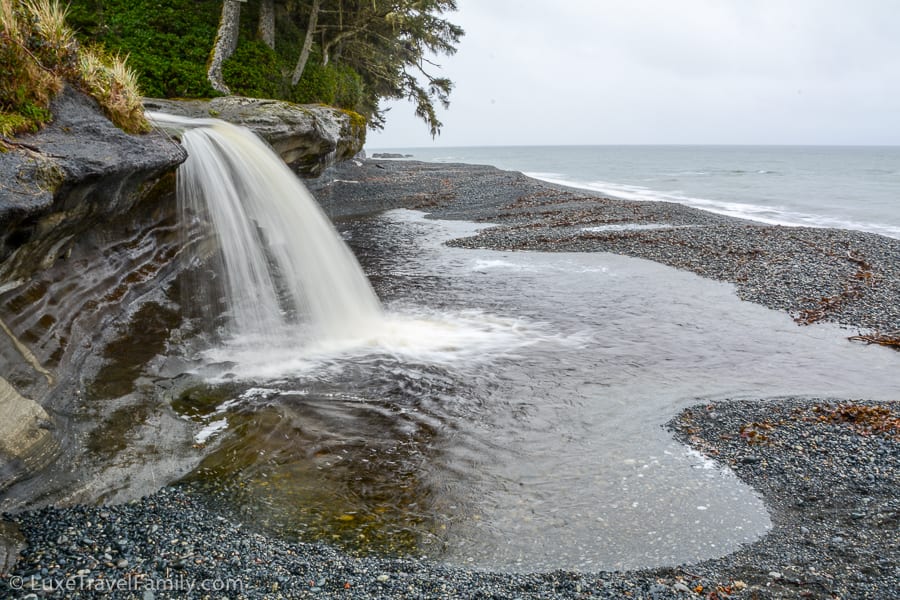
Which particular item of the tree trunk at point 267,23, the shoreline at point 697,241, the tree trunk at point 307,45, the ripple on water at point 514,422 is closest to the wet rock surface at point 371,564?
the ripple on water at point 514,422

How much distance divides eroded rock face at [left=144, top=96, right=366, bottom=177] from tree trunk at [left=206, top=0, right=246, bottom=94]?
2737mm

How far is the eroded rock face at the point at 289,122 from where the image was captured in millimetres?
14641

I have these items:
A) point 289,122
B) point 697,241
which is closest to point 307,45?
point 289,122

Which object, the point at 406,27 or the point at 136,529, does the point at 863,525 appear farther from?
the point at 406,27

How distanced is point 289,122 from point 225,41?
4.94 m

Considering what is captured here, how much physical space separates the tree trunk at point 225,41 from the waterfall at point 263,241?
6.27 meters

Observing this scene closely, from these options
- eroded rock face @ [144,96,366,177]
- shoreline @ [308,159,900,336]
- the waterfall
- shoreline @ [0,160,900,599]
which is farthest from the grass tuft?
shoreline @ [308,159,900,336]

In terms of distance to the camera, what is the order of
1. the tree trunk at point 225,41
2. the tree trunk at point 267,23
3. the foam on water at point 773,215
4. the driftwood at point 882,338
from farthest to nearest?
1. the foam on water at point 773,215
2. the tree trunk at point 267,23
3. the tree trunk at point 225,41
4. the driftwood at point 882,338

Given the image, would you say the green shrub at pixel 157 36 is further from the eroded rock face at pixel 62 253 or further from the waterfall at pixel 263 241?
the eroded rock face at pixel 62 253

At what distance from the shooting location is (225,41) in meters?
18.8

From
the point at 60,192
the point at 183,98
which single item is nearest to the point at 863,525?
the point at 60,192

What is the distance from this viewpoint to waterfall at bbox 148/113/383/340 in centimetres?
1105

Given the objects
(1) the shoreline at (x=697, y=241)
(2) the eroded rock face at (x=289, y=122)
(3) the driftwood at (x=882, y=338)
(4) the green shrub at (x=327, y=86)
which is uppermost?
(4) the green shrub at (x=327, y=86)

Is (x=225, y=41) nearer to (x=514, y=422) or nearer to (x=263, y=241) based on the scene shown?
(x=263, y=241)
